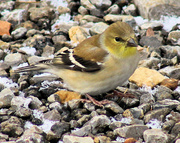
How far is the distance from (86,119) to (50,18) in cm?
390

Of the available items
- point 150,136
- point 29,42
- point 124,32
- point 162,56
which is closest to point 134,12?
point 162,56

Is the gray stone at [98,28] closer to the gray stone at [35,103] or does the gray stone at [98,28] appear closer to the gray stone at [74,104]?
the gray stone at [74,104]

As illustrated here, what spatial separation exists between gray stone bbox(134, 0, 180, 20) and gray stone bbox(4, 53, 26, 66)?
3052 millimetres

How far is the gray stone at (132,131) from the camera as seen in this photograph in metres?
4.05

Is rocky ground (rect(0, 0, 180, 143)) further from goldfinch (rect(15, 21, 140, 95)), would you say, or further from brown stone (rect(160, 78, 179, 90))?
goldfinch (rect(15, 21, 140, 95))

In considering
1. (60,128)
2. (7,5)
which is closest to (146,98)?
(60,128)

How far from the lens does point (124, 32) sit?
4812 mm

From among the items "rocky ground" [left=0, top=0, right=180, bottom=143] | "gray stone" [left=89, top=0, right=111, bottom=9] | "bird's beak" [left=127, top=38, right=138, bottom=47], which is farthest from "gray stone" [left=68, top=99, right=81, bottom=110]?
"gray stone" [left=89, top=0, right=111, bottom=9]

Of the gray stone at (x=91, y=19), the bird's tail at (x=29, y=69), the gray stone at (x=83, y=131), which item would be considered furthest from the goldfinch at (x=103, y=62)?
the gray stone at (x=91, y=19)

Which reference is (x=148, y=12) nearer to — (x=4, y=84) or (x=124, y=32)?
(x=124, y=32)

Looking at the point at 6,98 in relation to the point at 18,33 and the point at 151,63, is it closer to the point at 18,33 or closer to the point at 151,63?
the point at 18,33

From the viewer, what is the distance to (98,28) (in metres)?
7.09

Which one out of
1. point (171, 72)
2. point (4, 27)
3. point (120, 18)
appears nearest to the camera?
point (171, 72)

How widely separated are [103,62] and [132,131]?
3.92ft
